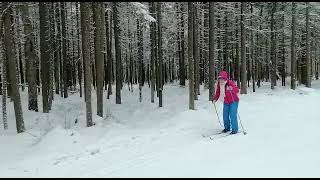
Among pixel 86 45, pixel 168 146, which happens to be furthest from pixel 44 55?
pixel 168 146

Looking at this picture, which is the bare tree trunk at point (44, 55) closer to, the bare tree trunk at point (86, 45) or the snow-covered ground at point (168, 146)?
the snow-covered ground at point (168, 146)

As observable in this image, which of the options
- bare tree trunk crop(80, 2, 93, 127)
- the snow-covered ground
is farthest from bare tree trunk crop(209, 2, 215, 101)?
bare tree trunk crop(80, 2, 93, 127)

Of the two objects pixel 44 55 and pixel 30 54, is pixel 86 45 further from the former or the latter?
pixel 44 55

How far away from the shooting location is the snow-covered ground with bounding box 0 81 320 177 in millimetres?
8594

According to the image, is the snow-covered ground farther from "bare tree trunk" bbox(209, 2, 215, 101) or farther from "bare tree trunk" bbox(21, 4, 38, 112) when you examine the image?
"bare tree trunk" bbox(209, 2, 215, 101)

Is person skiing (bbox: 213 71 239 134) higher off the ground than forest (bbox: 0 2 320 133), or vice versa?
forest (bbox: 0 2 320 133)

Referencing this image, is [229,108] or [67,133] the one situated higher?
[229,108]

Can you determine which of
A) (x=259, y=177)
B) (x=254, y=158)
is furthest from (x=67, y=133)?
(x=259, y=177)

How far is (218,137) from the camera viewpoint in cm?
1219

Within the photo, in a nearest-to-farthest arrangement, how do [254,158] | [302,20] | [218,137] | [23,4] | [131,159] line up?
1. [254,158]
2. [131,159]
3. [218,137]
4. [23,4]
5. [302,20]

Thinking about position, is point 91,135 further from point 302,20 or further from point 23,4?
point 302,20

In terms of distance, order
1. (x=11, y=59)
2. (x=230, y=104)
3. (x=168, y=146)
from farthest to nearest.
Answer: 1. (x=11, y=59)
2. (x=230, y=104)
3. (x=168, y=146)

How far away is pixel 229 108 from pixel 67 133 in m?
5.60

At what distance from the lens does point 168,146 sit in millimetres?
11797
